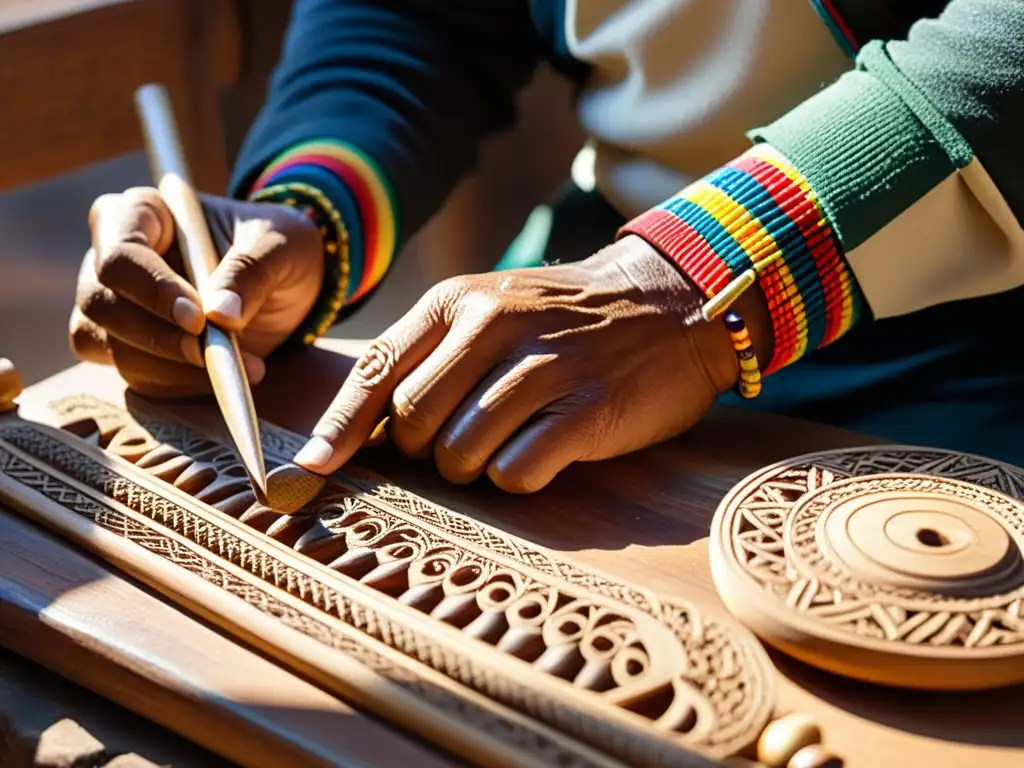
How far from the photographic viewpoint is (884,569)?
55cm

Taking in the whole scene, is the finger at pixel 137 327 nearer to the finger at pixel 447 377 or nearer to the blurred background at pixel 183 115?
the finger at pixel 447 377

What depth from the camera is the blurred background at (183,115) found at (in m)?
1.12

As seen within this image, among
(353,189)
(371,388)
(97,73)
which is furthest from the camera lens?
(97,73)

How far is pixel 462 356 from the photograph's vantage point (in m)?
0.67

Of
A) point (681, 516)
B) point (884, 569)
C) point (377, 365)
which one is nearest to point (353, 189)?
point (377, 365)

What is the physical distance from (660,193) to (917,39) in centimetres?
23

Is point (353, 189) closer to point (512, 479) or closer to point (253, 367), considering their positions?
point (253, 367)

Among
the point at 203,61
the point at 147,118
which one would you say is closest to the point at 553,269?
the point at 147,118

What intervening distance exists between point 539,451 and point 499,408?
0.03 metres

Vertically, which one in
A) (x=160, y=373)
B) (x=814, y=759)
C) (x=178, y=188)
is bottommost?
(x=814, y=759)

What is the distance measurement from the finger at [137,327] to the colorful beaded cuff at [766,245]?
1.02ft

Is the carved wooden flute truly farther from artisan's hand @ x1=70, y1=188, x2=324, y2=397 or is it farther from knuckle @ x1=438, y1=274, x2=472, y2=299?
knuckle @ x1=438, y1=274, x2=472, y2=299

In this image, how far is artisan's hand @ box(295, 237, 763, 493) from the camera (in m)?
0.67

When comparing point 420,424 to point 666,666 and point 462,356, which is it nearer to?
point 462,356
